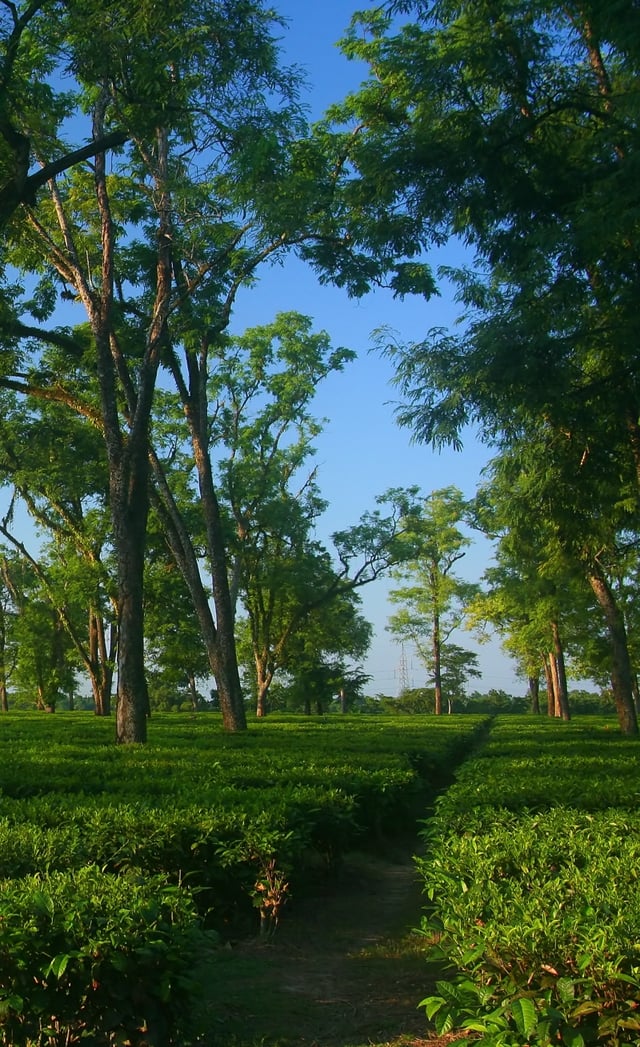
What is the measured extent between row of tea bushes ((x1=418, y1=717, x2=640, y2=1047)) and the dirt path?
443 mm

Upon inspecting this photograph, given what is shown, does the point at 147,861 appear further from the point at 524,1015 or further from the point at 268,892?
the point at 524,1015

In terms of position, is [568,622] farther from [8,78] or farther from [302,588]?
[8,78]

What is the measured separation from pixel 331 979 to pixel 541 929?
2.28 metres

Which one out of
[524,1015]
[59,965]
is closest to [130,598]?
[59,965]

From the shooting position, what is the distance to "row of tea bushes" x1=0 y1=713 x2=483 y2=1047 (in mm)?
3043

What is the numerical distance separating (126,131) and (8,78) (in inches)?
69.3

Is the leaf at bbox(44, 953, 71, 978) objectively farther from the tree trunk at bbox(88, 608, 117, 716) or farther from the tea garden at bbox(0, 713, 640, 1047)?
the tree trunk at bbox(88, 608, 117, 716)

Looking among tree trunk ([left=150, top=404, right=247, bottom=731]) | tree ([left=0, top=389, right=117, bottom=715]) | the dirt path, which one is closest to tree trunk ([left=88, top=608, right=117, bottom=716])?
tree ([left=0, top=389, right=117, bottom=715])

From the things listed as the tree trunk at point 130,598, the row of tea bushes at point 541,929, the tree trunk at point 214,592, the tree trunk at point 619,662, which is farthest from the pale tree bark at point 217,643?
the row of tea bushes at point 541,929

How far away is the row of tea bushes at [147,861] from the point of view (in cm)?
304

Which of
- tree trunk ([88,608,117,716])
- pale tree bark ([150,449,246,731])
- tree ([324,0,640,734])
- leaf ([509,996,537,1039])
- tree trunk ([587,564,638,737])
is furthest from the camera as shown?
tree trunk ([88,608,117,716])

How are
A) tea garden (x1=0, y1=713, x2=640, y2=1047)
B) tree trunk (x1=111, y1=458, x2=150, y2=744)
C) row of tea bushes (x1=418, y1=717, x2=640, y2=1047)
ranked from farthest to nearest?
tree trunk (x1=111, y1=458, x2=150, y2=744) < tea garden (x1=0, y1=713, x2=640, y2=1047) < row of tea bushes (x1=418, y1=717, x2=640, y2=1047)

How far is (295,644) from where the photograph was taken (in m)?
40.4

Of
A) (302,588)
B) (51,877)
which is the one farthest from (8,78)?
(302,588)
